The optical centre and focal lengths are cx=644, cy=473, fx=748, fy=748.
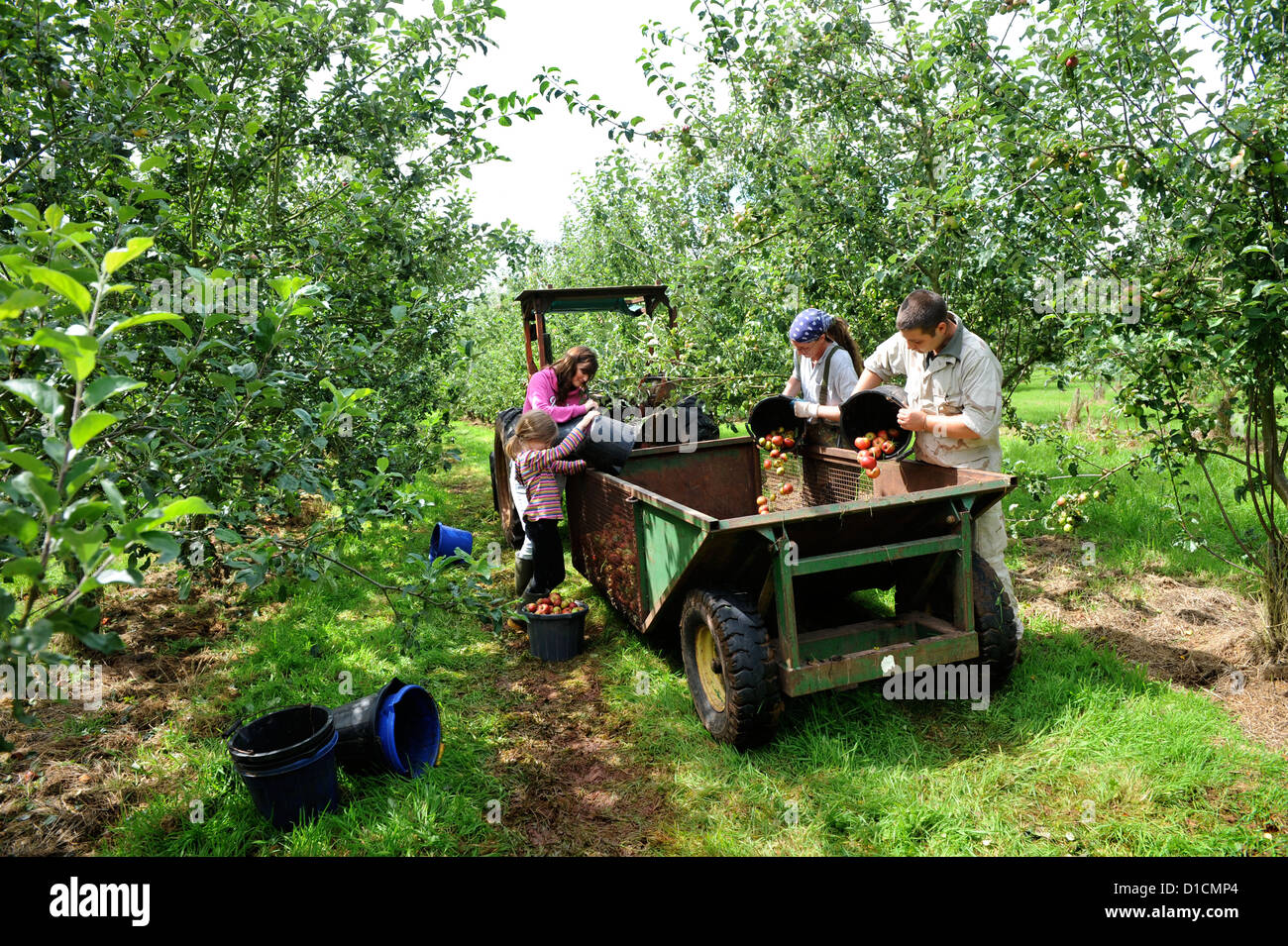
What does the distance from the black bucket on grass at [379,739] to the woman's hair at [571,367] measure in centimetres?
254

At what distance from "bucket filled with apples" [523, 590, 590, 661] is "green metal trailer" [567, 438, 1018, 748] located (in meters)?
0.36

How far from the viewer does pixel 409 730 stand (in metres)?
3.63

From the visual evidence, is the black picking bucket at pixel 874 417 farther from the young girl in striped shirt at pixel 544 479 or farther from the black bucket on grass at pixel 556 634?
the black bucket on grass at pixel 556 634

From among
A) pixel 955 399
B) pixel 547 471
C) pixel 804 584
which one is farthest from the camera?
pixel 547 471

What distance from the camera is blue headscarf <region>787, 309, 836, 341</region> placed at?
4836 millimetres

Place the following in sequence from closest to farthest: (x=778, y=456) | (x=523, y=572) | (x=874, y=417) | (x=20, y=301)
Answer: (x=20, y=301) → (x=874, y=417) → (x=778, y=456) → (x=523, y=572)

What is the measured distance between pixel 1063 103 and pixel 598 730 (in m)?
4.57

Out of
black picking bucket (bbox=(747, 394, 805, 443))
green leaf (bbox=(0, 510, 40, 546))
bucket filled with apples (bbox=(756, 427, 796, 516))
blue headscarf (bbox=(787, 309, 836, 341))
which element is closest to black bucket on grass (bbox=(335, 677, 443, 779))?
green leaf (bbox=(0, 510, 40, 546))

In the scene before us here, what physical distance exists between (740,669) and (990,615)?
4.17 ft

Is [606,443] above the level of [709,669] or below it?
above

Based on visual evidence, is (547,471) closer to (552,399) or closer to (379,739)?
(552,399)

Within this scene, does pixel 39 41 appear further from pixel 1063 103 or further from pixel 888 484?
pixel 1063 103

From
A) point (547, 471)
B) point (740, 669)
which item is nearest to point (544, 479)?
point (547, 471)
